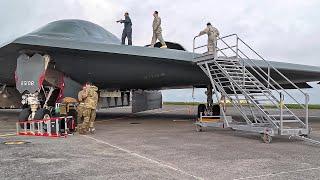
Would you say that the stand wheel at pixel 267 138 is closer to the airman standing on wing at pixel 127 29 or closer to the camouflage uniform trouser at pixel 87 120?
the camouflage uniform trouser at pixel 87 120

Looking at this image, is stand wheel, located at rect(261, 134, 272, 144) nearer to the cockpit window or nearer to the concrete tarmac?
the concrete tarmac

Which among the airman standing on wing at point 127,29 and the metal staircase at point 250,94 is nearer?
the metal staircase at point 250,94

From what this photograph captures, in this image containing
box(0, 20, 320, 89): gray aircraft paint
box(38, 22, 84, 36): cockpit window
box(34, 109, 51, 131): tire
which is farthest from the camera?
box(38, 22, 84, 36): cockpit window

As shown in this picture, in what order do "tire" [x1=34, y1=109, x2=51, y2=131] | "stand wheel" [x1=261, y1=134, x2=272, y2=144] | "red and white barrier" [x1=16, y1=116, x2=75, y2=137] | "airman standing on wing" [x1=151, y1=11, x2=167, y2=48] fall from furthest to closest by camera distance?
"airman standing on wing" [x1=151, y1=11, x2=167, y2=48]
"tire" [x1=34, y1=109, x2=51, y2=131]
"red and white barrier" [x1=16, y1=116, x2=75, y2=137]
"stand wheel" [x1=261, y1=134, x2=272, y2=144]

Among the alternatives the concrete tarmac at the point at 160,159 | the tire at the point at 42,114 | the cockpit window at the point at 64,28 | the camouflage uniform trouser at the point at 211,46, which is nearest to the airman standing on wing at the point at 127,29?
the cockpit window at the point at 64,28

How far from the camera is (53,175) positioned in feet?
16.9

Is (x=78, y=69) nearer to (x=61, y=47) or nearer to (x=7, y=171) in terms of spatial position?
(x=61, y=47)

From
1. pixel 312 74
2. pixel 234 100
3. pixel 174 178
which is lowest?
pixel 174 178

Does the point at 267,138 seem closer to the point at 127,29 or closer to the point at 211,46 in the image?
the point at 211,46

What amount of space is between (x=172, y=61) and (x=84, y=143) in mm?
5004

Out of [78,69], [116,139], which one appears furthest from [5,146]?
[78,69]

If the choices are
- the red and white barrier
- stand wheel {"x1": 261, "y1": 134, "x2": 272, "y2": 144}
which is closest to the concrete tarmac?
stand wheel {"x1": 261, "y1": 134, "x2": 272, "y2": 144}

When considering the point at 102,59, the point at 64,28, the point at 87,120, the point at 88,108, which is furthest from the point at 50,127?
the point at 64,28

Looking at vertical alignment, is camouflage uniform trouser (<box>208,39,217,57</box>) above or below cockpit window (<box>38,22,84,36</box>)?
below
